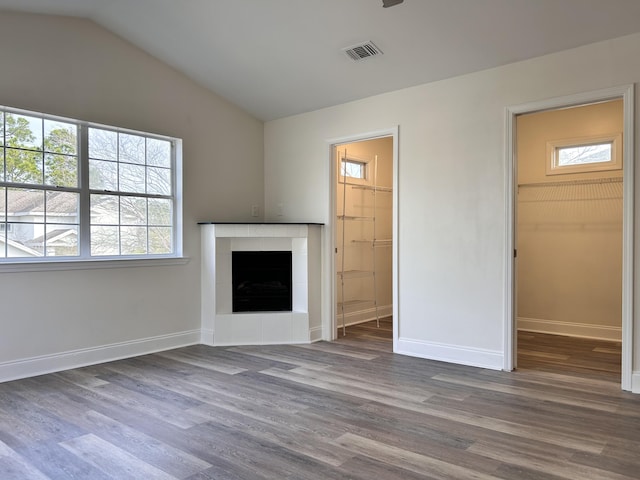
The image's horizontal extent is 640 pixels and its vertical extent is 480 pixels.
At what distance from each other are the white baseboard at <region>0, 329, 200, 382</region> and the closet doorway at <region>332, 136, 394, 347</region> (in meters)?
1.83

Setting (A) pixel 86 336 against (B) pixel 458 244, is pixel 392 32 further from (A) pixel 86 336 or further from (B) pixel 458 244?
(A) pixel 86 336

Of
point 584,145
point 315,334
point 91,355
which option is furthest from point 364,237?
point 91,355

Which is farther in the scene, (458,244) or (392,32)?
(458,244)

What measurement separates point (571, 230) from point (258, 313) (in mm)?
3716

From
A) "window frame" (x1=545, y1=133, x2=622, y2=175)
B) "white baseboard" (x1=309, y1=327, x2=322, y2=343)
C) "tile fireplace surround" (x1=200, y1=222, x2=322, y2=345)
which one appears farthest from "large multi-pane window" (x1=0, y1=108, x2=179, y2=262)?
"window frame" (x1=545, y1=133, x2=622, y2=175)

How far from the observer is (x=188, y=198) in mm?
5074

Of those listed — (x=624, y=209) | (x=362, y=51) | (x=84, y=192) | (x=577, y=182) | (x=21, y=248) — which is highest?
(x=362, y=51)

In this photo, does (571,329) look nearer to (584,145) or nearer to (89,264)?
(584,145)

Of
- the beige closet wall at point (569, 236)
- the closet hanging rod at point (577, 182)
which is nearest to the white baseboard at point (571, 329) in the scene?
the beige closet wall at point (569, 236)

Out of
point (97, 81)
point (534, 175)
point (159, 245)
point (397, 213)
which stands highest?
point (97, 81)

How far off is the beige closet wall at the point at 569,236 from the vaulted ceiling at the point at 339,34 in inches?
81.6

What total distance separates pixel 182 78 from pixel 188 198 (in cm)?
125

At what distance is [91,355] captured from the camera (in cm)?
430

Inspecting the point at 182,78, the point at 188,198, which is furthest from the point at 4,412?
the point at 182,78
